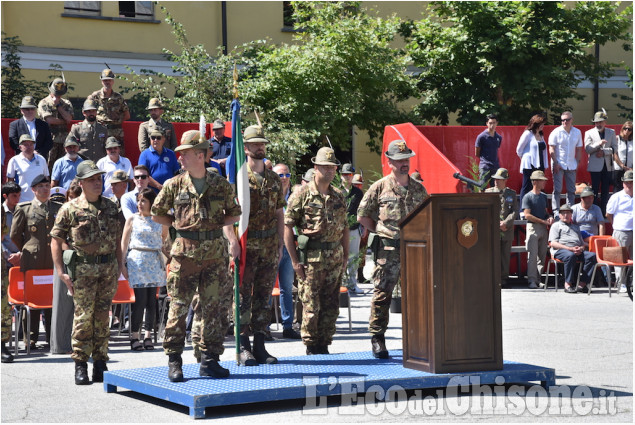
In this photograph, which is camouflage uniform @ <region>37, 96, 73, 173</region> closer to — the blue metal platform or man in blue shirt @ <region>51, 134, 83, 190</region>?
man in blue shirt @ <region>51, 134, 83, 190</region>

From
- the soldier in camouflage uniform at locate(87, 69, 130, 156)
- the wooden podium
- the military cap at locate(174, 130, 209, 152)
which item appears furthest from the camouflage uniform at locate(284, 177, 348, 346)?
the soldier in camouflage uniform at locate(87, 69, 130, 156)

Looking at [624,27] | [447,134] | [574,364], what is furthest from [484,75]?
[574,364]

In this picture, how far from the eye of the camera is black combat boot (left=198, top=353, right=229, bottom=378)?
353 inches

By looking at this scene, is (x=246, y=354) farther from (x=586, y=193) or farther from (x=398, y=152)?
(x=586, y=193)


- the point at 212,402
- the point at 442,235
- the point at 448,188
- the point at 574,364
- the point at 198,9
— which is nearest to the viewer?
the point at 212,402

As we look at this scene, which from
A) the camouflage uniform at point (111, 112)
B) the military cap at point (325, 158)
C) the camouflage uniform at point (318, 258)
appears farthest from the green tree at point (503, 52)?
the camouflage uniform at point (318, 258)

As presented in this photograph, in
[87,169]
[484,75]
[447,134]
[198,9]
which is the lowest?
[87,169]

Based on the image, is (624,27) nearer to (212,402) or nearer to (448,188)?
(448,188)

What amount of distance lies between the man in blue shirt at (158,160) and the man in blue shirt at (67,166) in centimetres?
99

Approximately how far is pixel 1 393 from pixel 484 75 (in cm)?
1906

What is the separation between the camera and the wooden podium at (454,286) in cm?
898

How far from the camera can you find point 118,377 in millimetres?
9023

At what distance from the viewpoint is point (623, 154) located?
66.3 feet

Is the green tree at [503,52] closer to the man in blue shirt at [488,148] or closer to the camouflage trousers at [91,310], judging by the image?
the man in blue shirt at [488,148]
